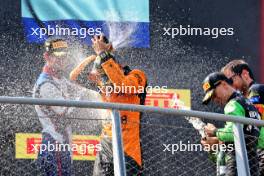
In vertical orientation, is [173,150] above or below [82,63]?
below

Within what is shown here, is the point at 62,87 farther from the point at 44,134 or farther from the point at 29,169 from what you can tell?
the point at 29,169

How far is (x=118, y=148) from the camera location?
580 cm

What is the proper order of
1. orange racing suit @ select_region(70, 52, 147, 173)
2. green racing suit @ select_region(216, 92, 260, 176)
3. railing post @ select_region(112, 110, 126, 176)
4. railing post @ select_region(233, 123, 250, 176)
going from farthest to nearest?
1. orange racing suit @ select_region(70, 52, 147, 173)
2. green racing suit @ select_region(216, 92, 260, 176)
3. railing post @ select_region(233, 123, 250, 176)
4. railing post @ select_region(112, 110, 126, 176)

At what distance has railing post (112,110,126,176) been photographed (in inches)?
227

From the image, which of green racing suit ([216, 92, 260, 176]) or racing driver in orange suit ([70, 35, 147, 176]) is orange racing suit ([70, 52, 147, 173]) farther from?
green racing suit ([216, 92, 260, 176])

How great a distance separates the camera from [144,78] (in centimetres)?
935

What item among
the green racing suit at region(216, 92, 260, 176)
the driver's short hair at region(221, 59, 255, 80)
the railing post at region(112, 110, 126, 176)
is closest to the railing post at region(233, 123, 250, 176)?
the green racing suit at region(216, 92, 260, 176)

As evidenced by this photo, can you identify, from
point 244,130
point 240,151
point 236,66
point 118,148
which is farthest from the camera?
point 236,66

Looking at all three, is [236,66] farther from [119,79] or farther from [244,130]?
[244,130]

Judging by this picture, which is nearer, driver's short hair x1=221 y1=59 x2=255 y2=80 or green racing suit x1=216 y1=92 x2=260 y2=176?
green racing suit x1=216 y1=92 x2=260 y2=176

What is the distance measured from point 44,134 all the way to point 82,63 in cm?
87

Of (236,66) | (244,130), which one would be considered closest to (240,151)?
(244,130)

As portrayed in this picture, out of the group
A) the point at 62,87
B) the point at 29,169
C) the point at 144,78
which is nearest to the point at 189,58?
the point at 144,78

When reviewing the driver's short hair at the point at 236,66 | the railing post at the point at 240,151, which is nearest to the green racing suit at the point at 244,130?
the railing post at the point at 240,151
